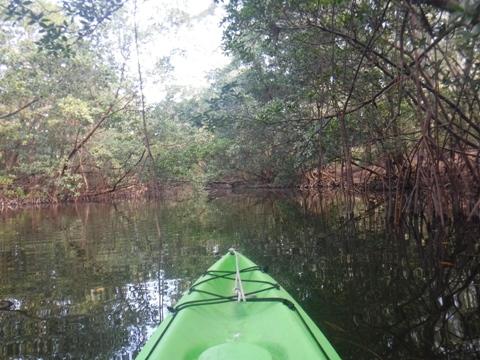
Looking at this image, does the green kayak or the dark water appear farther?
the dark water

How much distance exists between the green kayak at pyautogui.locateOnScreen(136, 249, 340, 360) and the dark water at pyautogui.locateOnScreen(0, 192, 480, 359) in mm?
457

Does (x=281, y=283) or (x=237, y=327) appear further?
(x=281, y=283)

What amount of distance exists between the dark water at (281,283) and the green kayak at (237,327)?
46 centimetres

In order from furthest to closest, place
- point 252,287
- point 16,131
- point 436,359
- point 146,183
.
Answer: point 146,183 → point 16,131 → point 252,287 → point 436,359

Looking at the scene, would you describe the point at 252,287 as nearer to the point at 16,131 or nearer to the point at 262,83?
the point at 262,83

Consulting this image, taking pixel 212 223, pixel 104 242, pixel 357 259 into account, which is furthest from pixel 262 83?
pixel 357 259

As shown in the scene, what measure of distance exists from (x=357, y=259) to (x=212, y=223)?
4.66 m

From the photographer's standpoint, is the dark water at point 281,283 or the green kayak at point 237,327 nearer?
the green kayak at point 237,327

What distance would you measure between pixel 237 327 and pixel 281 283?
1519 millimetres

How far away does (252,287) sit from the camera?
9.79ft

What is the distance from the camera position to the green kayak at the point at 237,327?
1.90m

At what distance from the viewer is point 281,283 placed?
3848 millimetres

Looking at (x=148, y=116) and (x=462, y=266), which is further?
(x=148, y=116)

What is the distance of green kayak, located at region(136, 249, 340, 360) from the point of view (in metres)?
1.90
